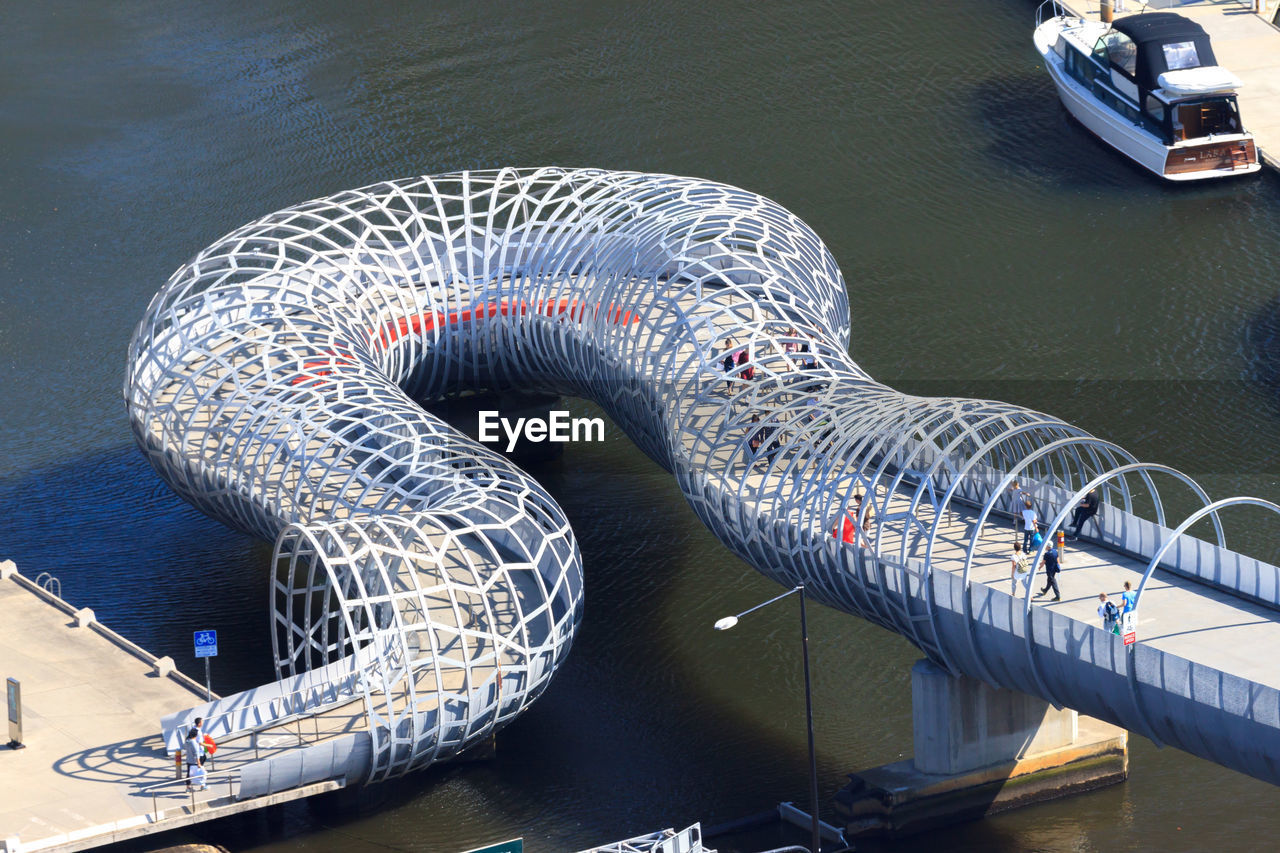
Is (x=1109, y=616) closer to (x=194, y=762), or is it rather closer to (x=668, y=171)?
(x=194, y=762)

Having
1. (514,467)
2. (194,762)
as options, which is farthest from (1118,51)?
(194,762)

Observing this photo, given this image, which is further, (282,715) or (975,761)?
(975,761)

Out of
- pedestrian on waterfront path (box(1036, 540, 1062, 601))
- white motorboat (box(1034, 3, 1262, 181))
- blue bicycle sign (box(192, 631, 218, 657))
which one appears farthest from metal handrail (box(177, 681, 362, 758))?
white motorboat (box(1034, 3, 1262, 181))

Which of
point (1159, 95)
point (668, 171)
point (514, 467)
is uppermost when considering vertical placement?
point (1159, 95)

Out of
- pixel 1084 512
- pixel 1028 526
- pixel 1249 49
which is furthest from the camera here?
pixel 1249 49

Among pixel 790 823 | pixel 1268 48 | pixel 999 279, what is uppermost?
pixel 1268 48

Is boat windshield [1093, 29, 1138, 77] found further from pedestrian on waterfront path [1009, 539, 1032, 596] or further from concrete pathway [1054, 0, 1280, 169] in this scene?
pedestrian on waterfront path [1009, 539, 1032, 596]

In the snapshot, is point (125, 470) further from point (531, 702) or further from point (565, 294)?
point (531, 702)

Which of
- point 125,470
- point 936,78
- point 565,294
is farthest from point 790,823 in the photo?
point 936,78

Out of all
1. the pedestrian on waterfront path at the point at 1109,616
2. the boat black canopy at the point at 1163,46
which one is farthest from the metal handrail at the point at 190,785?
the boat black canopy at the point at 1163,46
